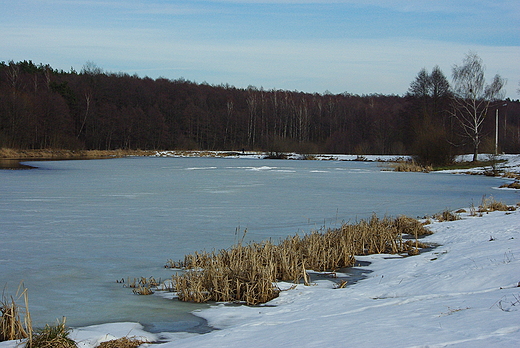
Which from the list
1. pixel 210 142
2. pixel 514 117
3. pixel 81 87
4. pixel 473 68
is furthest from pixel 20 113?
pixel 514 117

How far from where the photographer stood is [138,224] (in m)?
12.3

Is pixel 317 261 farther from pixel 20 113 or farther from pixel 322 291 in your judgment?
pixel 20 113

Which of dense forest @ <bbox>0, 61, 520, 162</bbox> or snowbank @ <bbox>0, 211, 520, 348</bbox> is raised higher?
dense forest @ <bbox>0, 61, 520, 162</bbox>

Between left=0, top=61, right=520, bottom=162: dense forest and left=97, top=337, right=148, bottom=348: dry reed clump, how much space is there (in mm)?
51261

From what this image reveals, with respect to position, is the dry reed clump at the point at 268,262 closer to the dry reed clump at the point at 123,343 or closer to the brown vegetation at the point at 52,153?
the dry reed clump at the point at 123,343

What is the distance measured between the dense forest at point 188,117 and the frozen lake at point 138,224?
123 feet

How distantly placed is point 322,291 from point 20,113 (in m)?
66.1

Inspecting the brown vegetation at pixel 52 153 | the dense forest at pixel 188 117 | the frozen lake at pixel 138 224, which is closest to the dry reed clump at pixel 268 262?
the frozen lake at pixel 138 224

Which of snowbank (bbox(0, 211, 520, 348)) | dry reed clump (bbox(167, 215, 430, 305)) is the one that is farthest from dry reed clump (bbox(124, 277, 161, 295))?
snowbank (bbox(0, 211, 520, 348))

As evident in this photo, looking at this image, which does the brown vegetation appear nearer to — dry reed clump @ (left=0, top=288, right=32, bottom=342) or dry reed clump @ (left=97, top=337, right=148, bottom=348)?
dry reed clump @ (left=0, top=288, right=32, bottom=342)

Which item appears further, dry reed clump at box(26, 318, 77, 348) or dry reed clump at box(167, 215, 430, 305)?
dry reed clump at box(167, 215, 430, 305)

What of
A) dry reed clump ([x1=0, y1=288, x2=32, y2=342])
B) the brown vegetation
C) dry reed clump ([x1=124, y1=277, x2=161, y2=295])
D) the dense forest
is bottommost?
dry reed clump ([x1=124, y1=277, x2=161, y2=295])

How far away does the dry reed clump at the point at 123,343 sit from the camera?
15.8ft

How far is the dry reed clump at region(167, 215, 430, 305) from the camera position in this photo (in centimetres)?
670
